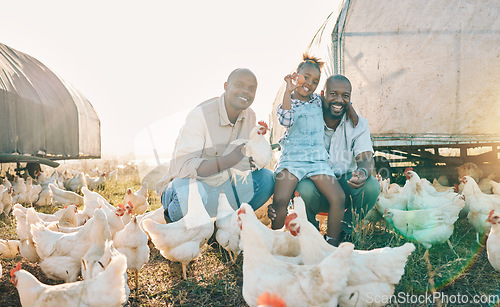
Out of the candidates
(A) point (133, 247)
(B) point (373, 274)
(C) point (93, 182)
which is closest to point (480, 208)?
(B) point (373, 274)

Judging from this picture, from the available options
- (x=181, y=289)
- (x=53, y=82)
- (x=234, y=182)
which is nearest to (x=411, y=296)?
(x=181, y=289)

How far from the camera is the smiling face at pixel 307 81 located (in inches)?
127

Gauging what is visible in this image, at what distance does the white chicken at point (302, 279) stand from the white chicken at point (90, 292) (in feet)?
2.41

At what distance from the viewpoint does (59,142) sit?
8.93 meters

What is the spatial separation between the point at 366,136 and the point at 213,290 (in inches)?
74.6

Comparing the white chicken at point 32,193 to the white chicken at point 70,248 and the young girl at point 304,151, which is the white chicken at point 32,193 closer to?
the white chicken at point 70,248

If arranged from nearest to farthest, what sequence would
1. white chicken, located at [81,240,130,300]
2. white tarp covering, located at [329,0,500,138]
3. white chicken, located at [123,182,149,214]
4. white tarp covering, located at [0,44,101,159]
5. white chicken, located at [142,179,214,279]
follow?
white chicken, located at [81,240,130,300]
white chicken, located at [142,179,214,279]
white chicken, located at [123,182,149,214]
white tarp covering, located at [329,0,500,138]
white tarp covering, located at [0,44,101,159]

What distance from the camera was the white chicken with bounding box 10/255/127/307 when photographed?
1965mm

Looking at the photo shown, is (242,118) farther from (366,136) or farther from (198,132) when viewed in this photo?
(366,136)

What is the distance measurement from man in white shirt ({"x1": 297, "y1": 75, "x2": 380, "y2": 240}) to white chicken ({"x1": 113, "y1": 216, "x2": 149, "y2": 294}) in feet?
4.45

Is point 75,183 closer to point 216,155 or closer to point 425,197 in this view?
point 216,155

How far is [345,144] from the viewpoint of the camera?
329cm

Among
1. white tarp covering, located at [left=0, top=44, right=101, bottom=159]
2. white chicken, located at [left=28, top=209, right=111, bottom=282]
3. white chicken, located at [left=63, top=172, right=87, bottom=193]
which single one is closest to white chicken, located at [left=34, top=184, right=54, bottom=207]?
white tarp covering, located at [left=0, top=44, right=101, bottom=159]

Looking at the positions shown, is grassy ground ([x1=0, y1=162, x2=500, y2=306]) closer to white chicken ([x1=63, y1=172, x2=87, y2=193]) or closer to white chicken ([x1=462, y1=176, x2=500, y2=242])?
white chicken ([x1=462, y1=176, x2=500, y2=242])
